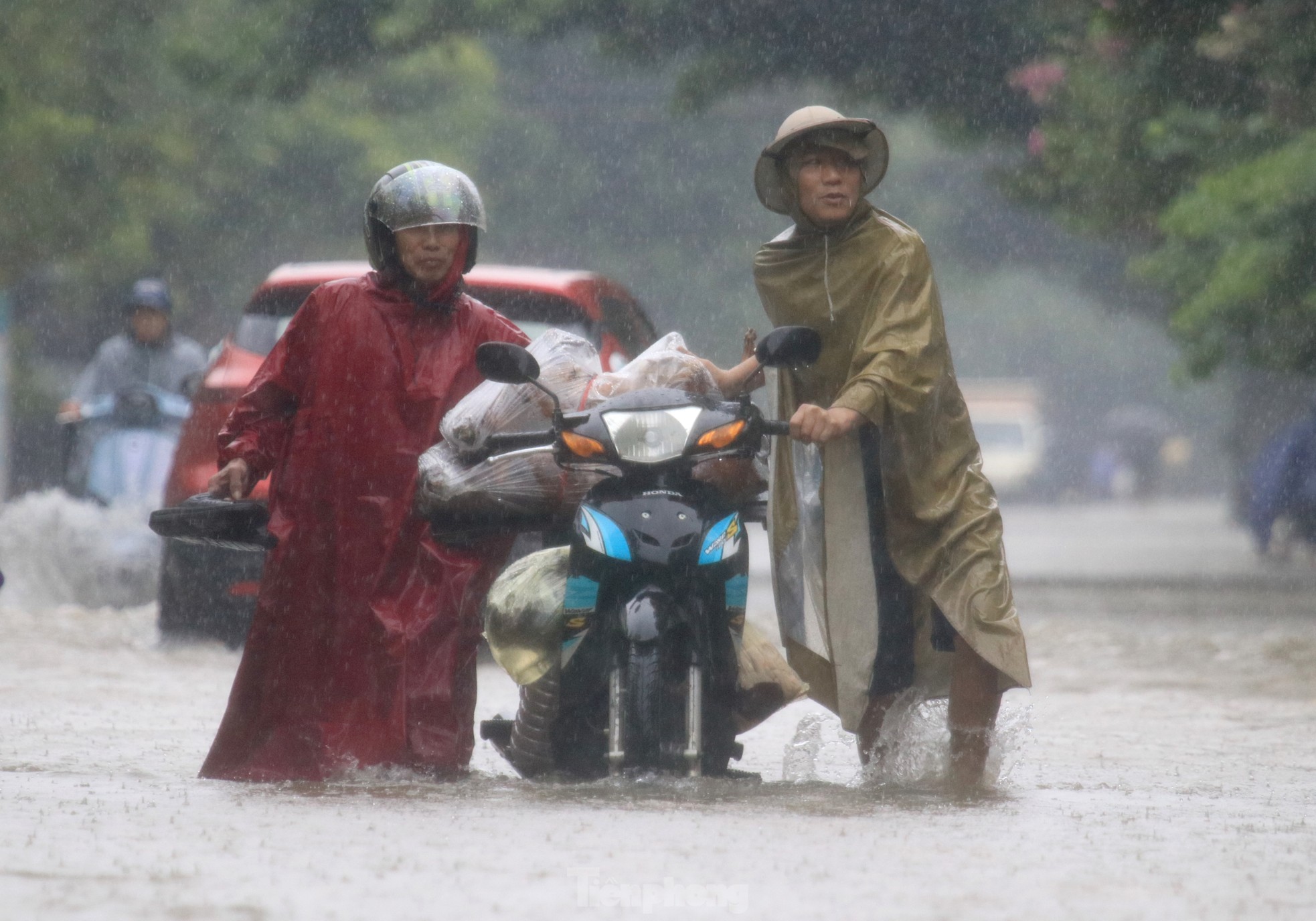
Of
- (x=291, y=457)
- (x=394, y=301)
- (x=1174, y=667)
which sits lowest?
(x=1174, y=667)

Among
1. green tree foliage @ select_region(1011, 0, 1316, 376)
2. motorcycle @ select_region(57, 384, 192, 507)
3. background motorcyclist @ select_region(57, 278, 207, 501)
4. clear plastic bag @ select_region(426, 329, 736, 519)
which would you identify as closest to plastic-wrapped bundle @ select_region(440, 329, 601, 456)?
clear plastic bag @ select_region(426, 329, 736, 519)

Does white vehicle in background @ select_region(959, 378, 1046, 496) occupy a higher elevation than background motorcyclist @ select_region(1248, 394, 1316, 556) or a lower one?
higher

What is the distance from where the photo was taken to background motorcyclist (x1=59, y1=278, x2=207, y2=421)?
45.3 ft

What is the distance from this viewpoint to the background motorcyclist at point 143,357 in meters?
13.8

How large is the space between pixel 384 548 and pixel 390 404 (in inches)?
15.0

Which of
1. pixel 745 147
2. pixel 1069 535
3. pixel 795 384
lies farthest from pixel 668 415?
pixel 745 147

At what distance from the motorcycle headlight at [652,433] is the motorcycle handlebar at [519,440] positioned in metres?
0.22

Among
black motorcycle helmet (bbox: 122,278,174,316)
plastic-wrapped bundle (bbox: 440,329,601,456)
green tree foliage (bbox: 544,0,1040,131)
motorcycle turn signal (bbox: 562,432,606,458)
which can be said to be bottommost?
motorcycle turn signal (bbox: 562,432,606,458)

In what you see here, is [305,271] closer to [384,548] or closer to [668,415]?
[384,548]

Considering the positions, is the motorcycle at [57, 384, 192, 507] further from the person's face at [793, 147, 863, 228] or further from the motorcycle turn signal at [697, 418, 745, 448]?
the motorcycle turn signal at [697, 418, 745, 448]

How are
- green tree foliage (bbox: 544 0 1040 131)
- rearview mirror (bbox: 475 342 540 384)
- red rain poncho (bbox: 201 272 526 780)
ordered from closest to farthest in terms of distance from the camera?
1. rearview mirror (bbox: 475 342 540 384)
2. red rain poncho (bbox: 201 272 526 780)
3. green tree foliage (bbox: 544 0 1040 131)

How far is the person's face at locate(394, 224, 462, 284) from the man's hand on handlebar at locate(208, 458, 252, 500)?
683 mm

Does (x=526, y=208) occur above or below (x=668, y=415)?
above

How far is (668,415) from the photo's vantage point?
582 centimetres
